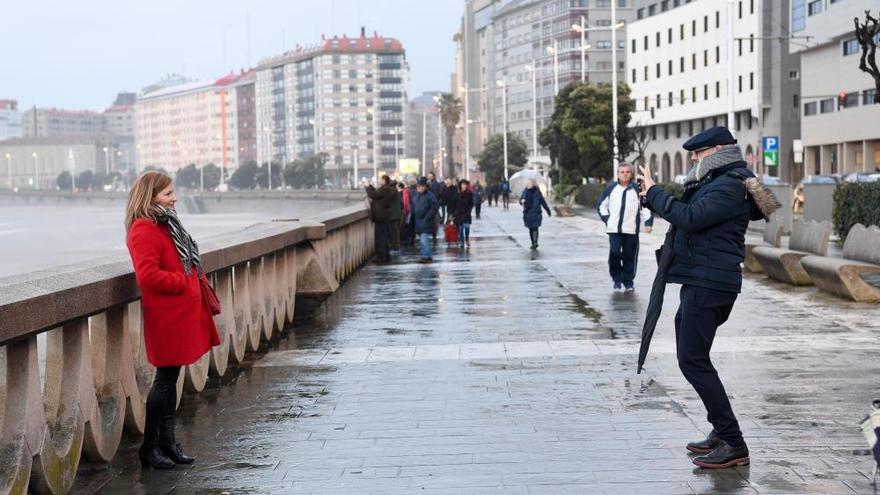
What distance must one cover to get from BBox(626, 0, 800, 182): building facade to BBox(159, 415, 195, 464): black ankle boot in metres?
65.6

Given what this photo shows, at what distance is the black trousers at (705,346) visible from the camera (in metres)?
6.76


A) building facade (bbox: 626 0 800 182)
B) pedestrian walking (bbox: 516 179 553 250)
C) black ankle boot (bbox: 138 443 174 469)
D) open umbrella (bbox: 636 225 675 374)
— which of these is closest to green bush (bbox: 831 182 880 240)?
pedestrian walking (bbox: 516 179 553 250)

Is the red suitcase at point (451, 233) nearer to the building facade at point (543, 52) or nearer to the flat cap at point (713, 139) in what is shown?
the flat cap at point (713, 139)

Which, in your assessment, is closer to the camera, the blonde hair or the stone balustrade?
the stone balustrade

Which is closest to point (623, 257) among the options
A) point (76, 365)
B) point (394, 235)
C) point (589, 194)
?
point (394, 235)

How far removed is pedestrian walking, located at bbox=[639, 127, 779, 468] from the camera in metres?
6.69

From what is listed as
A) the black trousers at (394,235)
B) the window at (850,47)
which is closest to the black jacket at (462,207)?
the black trousers at (394,235)

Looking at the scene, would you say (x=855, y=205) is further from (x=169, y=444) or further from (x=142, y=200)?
(x=142, y=200)

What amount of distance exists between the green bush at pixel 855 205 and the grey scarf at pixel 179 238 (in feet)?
66.8

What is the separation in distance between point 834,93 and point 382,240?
56463mm

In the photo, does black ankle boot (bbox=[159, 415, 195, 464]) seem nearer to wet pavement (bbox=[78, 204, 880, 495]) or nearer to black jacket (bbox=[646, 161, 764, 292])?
wet pavement (bbox=[78, 204, 880, 495])

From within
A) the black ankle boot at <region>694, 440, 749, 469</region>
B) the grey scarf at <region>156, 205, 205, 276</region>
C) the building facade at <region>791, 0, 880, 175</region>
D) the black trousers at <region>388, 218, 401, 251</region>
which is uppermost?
the building facade at <region>791, 0, 880, 175</region>

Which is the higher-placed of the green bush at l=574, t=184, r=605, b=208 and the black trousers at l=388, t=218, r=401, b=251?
the black trousers at l=388, t=218, r=401, b=251

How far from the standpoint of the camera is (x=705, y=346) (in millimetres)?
6863
